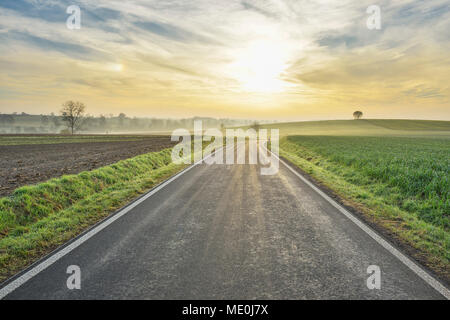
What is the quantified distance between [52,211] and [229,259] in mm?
5399

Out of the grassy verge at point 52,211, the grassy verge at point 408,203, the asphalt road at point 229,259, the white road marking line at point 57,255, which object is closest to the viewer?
the asphalt road at point 229,259

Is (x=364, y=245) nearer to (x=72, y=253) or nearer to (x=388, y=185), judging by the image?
(x=72, y=253)

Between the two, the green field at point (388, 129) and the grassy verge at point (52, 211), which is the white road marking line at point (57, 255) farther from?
the green field at point (388, 129)

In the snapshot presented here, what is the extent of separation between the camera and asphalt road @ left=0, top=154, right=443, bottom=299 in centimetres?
293

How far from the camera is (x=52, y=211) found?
21.6 feet

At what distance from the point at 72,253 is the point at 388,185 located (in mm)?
9817

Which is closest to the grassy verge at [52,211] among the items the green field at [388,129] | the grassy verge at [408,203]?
the grassy verge at [408,203]

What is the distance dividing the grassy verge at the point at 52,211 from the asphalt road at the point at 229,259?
2.36 feet

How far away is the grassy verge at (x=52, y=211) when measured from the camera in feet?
13.7

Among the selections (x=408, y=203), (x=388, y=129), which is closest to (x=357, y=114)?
(x=388, y=129)

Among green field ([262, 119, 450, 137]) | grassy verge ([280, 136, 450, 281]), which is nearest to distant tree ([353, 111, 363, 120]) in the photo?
green field ([262, 119, 450, 137])

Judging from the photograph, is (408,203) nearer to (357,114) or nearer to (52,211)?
(52,211)

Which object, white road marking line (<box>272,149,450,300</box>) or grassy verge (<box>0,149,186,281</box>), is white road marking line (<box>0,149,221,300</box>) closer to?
grassy verge (<box>0,149,186,281</box>)
